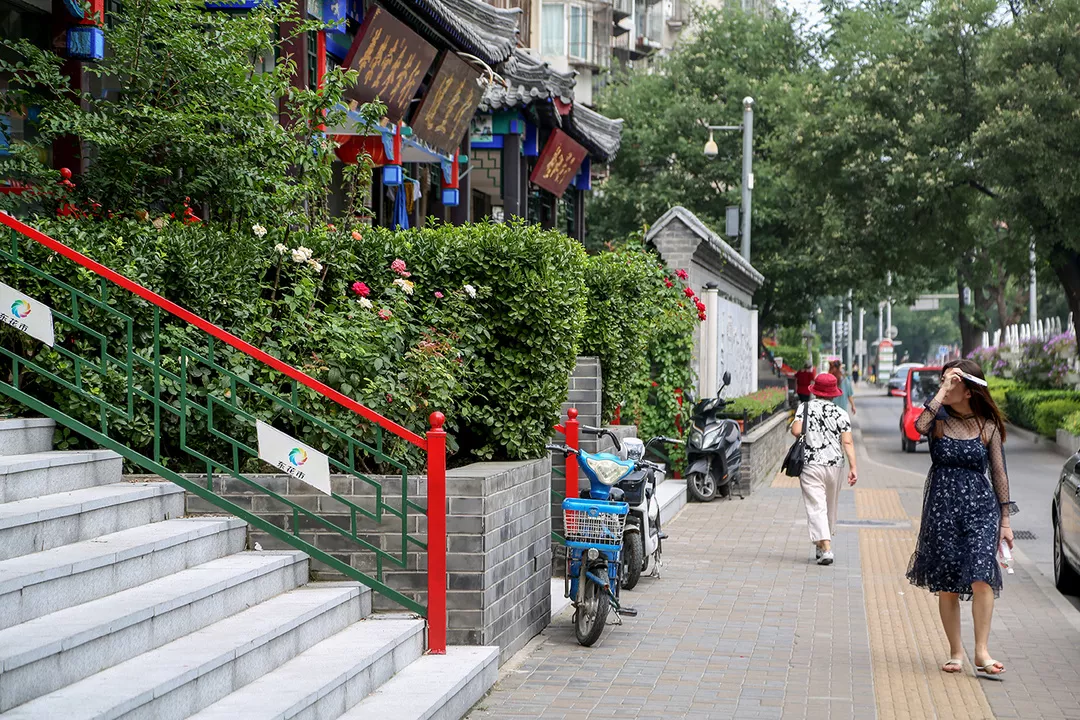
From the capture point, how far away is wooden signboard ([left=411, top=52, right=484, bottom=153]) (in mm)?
15102

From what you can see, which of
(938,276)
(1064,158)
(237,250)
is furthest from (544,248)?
(938,276)

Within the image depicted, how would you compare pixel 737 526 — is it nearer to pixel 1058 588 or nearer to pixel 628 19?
pixel 1058 588

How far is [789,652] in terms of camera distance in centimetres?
825

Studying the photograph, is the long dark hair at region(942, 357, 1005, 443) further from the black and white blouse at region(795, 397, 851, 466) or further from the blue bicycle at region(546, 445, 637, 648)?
the black and white blouse at region(795, 397, 851, 466)

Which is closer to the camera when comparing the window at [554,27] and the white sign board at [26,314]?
the white sign board at [26,314]

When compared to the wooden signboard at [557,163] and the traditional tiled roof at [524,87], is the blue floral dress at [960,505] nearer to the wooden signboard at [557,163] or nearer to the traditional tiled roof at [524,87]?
the traditional tiled roof at [524,87]

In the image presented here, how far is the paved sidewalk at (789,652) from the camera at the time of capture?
22.9ft

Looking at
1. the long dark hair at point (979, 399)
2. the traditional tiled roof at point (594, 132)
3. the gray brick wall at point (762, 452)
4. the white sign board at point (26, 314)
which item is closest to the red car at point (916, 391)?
the gray brick wall at point (762, 452)

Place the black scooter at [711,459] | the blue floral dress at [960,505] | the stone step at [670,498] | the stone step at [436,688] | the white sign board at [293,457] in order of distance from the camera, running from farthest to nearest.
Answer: the black scooter at [711,459]
the stone step at [670,498]
the blue floral dress at [960,505]
the white sign board at [293,457]
the stone step at [436,688]

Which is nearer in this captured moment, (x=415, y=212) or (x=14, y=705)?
(x=14, y=705)

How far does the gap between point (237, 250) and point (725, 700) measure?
3784mm

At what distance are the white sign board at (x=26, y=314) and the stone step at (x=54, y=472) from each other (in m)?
0.57

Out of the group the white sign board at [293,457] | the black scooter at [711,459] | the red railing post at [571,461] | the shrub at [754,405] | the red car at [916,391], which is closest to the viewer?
the white sign board at [293,457]

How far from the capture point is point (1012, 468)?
935 inches
